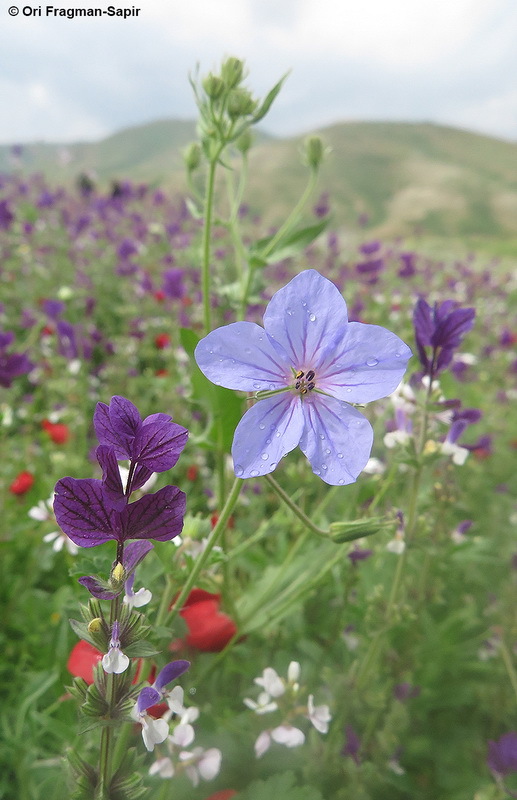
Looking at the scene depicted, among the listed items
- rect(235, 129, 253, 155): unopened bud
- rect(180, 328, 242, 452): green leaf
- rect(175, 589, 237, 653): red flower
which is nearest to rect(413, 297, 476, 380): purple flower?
rect(180, 328, 242, 452): green leaf

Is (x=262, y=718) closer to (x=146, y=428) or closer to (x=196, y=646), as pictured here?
(x=196, y=646)

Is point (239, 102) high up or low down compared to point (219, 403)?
up

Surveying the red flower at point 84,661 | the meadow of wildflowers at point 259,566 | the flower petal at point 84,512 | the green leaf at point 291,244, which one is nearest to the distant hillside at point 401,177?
the meadow of wildflowers at point 259,566

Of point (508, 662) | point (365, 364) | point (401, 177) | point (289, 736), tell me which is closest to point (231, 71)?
point (365, 364)

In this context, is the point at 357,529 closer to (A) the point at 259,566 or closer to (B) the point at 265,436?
(B) the point at 265,436

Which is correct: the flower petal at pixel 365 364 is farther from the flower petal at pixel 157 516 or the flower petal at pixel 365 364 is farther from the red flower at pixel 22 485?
the red flower at pixel 22 485

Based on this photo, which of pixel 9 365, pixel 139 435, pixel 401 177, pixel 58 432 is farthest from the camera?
pixel 401 177

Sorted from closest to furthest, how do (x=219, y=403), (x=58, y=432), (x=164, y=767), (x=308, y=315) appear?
(x=308, y=315) → (x=164, y=767) → (x=219, y=403) → (x=58, y=432)

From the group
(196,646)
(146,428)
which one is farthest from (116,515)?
(196,646)

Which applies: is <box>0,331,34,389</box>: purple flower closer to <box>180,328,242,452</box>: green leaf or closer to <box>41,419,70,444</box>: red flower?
<box>41,419,70,444</box>: red flower
